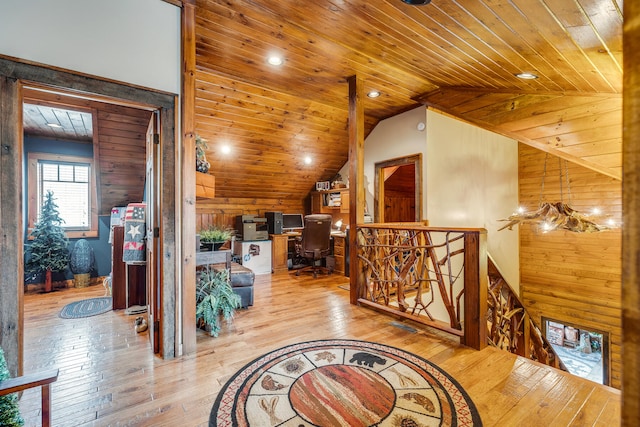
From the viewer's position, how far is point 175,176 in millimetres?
2326

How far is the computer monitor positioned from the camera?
6277 mm

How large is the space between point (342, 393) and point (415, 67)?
337 centimetres

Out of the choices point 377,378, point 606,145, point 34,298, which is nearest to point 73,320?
point 34,298

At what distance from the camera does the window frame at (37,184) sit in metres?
4.52

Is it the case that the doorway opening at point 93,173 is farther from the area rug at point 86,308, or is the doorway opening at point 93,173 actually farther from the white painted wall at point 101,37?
the white painted wall at point 101,37

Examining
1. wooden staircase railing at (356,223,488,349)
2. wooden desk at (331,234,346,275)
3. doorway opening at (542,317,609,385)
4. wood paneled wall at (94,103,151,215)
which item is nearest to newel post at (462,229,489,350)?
wooden staircase railing at (356,223,488,349)

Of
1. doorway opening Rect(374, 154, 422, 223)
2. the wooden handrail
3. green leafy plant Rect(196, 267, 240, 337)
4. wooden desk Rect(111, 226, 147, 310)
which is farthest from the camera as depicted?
doorway opening Rect(374, 154, 422, 223)

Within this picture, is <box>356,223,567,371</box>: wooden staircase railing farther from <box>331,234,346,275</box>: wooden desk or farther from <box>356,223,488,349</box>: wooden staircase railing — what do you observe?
<box>331,234,346,275</box>: wooden desk

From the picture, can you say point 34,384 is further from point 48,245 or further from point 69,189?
point 69,189

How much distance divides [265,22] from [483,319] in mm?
3315

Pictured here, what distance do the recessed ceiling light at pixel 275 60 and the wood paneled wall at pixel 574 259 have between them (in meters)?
5.58

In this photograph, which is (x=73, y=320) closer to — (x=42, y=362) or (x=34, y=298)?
(x=42, y=362)

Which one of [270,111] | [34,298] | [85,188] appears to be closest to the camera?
[34,298]

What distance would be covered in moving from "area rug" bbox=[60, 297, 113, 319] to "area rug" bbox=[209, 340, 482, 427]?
2.53 m
